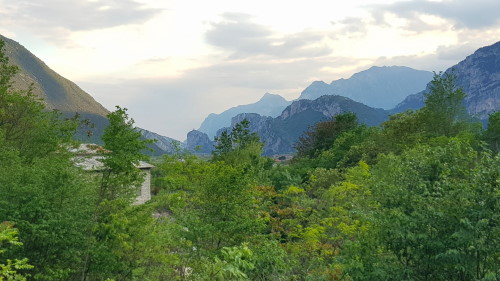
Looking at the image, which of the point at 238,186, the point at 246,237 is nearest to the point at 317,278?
the point at 246,237

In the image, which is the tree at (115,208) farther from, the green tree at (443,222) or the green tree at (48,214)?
the green tree at (443,222)

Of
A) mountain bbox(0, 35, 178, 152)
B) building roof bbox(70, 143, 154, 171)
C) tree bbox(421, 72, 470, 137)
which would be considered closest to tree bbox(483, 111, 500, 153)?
tree bbox(421, 72, 470, 137)

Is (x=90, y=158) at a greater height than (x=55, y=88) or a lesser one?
lesser

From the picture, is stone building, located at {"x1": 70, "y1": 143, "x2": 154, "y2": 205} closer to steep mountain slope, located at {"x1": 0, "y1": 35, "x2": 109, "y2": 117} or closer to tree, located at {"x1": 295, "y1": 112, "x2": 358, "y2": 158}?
tree, located at {"x1": 295, "y1": 112, "x2": 358, "y2": 158}

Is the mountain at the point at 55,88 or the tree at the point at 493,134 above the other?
the mountain at the point at 55,88

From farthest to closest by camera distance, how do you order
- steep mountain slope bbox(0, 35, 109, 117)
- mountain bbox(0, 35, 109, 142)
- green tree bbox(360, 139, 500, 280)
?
1. steep mountain slope bbox(0, 35, 109, 117)
2. mountain bbox(0, 35, 109, 142)
3. green tree bbox(360, 139, 500, 280)

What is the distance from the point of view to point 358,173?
102ft

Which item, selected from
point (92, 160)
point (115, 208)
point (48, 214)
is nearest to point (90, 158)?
point (115, 208)

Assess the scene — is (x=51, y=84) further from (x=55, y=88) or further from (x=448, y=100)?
(x=448, y=100)

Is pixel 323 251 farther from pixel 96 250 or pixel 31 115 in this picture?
pixel 31 115

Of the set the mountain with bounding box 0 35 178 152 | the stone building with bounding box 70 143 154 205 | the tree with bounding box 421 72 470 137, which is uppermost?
the mountain with bounding box 0 35 178 152

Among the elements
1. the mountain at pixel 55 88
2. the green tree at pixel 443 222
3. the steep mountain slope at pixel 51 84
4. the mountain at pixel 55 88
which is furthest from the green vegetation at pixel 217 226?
the steep mountain slope at pixel 51 84

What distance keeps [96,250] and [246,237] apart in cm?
792

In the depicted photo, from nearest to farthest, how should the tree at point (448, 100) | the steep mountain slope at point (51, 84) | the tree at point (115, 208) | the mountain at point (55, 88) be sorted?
the tree at point (115, 208), the tree at point (448, 100), the mountain at point (55, 88), the steep mountain slope at point (51, 84)
